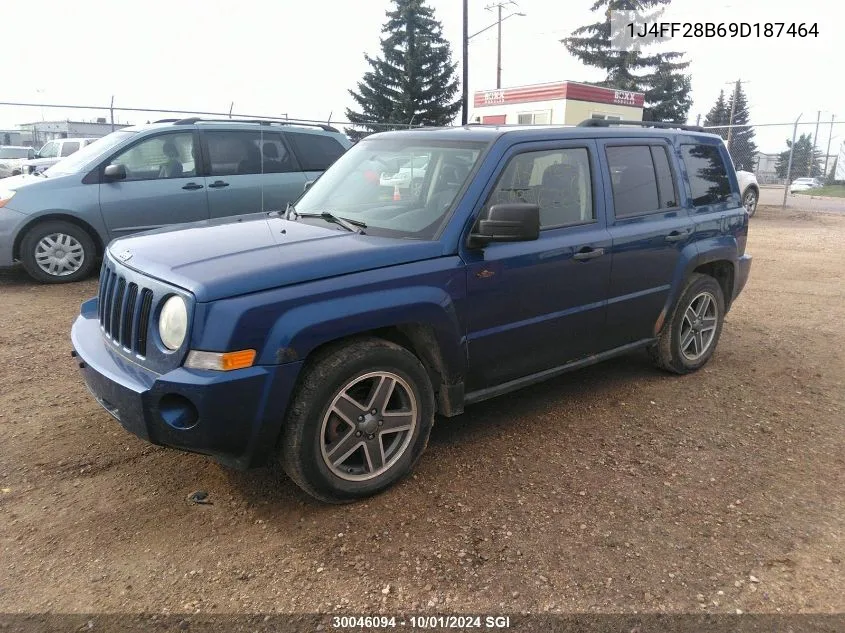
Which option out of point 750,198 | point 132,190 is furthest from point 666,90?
point 132,190

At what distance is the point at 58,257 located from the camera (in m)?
7.61

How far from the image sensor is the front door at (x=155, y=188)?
7609 millimetres

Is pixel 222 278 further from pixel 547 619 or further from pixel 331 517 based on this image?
pixel 547 619

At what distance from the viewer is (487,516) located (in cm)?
310

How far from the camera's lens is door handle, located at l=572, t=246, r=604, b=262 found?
153 inches

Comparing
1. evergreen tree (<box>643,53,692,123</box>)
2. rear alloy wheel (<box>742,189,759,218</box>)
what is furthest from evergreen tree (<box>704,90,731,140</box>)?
rear alloy wheel (<box>742,189,759,218</box>)

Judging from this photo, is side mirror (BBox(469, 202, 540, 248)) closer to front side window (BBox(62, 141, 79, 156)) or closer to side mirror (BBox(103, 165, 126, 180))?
side mirror (BBox(103, 165, 126, 180))

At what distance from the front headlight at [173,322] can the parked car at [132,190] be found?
5148mm

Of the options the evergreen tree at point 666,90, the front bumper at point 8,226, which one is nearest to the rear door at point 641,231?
the front bumper at point 8,226

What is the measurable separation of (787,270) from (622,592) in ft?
28.4

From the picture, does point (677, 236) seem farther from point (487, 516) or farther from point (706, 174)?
point (487, 516)

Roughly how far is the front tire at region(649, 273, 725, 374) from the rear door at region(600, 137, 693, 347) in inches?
9.5

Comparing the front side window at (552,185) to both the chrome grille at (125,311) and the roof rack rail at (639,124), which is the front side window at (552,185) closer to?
the roof rack rail at (639,124)

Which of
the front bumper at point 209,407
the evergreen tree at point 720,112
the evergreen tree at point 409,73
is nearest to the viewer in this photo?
the front bumper at point 209,407
